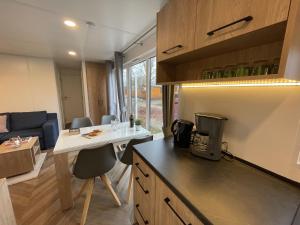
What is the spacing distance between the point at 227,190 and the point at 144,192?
666mm

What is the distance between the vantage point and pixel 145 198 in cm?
116

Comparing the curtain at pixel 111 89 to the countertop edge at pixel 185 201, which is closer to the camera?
the countertop edge at pixel 185 201

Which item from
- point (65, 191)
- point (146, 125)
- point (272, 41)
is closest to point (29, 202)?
point (65, 191)

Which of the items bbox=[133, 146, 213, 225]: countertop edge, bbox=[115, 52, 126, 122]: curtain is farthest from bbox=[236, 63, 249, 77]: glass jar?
bbox=[115, 52, 126, 122]: curtain

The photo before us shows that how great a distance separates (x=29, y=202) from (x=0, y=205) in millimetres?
847

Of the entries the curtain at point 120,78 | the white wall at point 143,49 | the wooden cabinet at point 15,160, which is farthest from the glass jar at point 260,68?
the wooden cabinet at point 15,160

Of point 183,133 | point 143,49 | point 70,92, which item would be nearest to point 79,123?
point 143,49

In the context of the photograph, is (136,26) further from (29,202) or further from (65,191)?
(29,202)

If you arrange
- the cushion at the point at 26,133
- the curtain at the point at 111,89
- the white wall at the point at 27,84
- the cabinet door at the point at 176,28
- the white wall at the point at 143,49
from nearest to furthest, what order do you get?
1. the cabinet door at the point at 176,28
2. the white wall at the point at 143,49
3. the cushion at the point at 26,133
4. the white wall at the point at 27,84
5. the curtain at the point at 111,89

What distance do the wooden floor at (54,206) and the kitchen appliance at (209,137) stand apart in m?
1.15

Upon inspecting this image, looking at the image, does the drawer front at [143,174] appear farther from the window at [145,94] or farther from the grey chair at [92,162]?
the window at [145,94]

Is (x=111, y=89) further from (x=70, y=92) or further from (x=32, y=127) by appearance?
(x=70, y=92)

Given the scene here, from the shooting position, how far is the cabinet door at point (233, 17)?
1.88ft

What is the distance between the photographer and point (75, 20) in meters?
1.79
